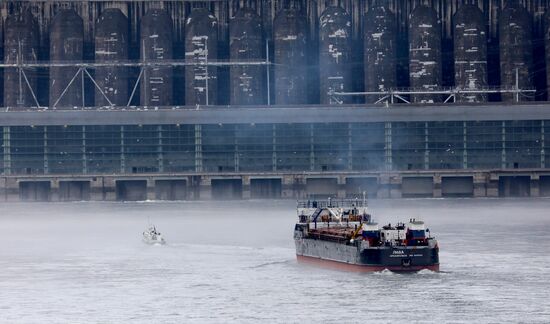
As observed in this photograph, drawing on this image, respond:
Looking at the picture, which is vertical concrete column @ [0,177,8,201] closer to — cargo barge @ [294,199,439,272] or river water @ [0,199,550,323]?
river water @ [0,199,550,323]

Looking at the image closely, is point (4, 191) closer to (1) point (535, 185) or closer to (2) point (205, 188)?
(2) point (205, 188)

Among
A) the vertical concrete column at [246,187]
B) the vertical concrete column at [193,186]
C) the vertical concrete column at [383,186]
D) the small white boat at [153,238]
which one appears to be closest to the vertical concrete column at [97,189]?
the vertical concrete column at [193,186]

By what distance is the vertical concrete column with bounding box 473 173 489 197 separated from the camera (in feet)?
523

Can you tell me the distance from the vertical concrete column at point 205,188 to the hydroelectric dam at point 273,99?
0.14m

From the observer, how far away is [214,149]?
163625 millimetres

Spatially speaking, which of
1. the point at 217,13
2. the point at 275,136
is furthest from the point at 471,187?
the point at 217,13

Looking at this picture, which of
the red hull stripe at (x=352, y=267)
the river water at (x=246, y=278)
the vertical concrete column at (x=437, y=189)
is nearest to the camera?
the river water at (x=246, y=278)

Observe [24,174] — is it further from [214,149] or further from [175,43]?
[175,43]

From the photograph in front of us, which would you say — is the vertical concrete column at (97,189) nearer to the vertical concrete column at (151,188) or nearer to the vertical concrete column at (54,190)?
the vertical concrete column at (54,190)

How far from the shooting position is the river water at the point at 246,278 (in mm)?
68938

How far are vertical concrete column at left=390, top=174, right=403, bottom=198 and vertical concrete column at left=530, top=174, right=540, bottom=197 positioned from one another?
12.5 meters

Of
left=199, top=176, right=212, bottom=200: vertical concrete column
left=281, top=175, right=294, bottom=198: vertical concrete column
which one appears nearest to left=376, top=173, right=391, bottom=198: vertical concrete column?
left=281, top=175, right=294, bottom=198: vertical concrete column

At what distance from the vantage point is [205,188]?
162 meters

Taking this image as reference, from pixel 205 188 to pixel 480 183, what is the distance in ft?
86.9
